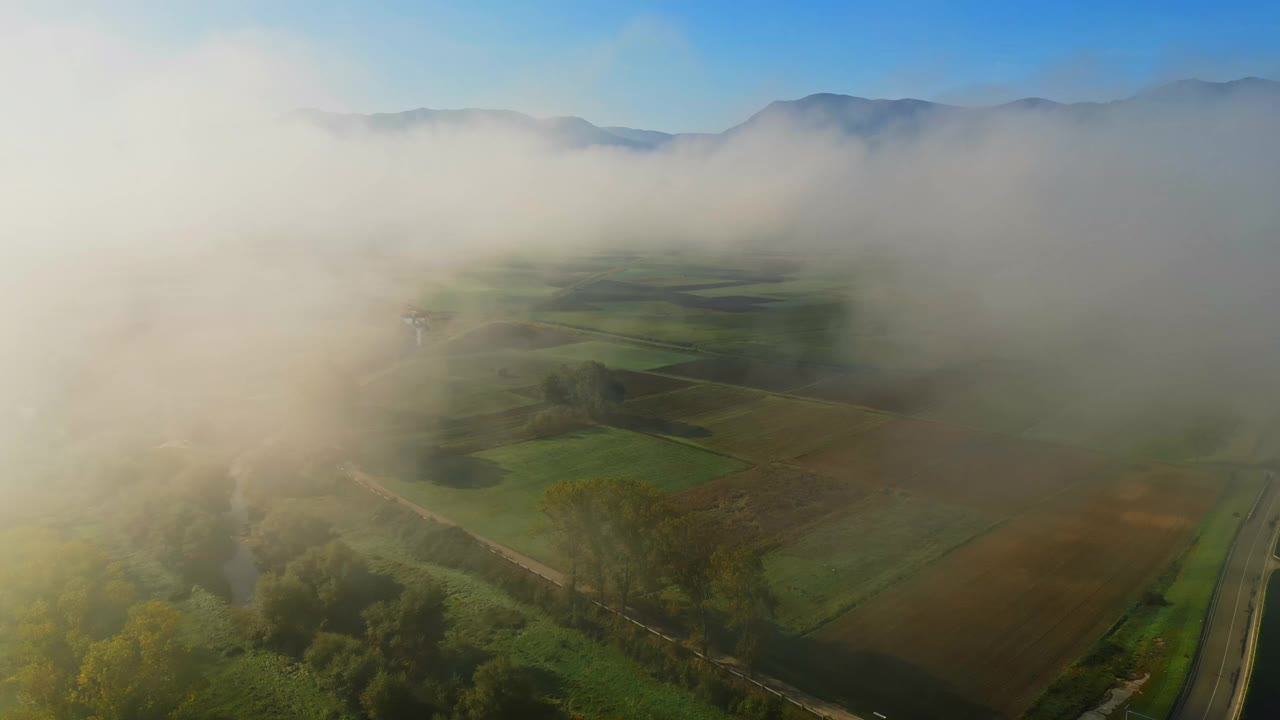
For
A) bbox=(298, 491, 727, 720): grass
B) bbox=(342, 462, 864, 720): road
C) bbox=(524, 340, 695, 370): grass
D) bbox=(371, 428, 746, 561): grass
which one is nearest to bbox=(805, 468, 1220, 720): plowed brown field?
bbox=(342, 462, 864, 720): road

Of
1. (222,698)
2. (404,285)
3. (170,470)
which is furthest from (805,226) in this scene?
(222,698)

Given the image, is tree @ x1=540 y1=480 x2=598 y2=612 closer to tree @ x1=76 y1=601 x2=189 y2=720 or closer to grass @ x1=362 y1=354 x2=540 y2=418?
tree @ x1=76 y1=601 x2=189 y2=720

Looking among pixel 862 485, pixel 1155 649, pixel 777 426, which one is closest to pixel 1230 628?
pixel 1155 649

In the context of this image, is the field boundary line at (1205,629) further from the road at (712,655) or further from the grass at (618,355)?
the grass at (618,355)

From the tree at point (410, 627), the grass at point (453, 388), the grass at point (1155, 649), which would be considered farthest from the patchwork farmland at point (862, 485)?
the tree at point (410, 627)

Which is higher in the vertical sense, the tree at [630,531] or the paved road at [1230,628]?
the tree at [630,531]

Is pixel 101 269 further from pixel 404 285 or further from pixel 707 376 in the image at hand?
pixel 707 376

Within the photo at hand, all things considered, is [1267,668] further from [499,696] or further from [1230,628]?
[499,696]
